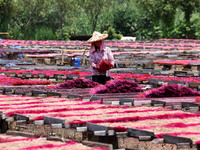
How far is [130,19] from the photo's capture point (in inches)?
2019

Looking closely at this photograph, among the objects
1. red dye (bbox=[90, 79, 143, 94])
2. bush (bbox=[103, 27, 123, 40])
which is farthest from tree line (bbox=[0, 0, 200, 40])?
red dye (bbox=[90, 79, 143, 94])

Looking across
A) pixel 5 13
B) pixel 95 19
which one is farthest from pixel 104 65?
pixel 95 19

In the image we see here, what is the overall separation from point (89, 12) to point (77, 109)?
47.8 meters

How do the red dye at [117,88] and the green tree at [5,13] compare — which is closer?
the red dye at [117,88]

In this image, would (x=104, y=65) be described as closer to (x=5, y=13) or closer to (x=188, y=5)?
(x=188, y=5)

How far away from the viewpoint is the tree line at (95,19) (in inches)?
1845

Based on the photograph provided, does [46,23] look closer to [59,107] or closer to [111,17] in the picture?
[111,17]

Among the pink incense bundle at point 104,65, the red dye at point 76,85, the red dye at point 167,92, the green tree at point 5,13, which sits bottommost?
the red dye at point 76,85

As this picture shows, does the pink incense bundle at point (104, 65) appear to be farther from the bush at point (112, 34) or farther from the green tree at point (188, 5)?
the green tree at point (188, 5)

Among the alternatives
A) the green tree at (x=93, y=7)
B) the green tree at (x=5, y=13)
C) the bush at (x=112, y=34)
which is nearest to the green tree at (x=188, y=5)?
the bush at (x=112, y=34)

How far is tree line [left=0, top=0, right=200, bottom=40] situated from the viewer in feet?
154

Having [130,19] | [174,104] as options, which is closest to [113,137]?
[174,104]

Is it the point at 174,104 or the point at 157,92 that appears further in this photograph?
the point at 157,92

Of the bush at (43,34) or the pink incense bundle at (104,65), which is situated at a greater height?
the pink incense bundle at (104,65)
